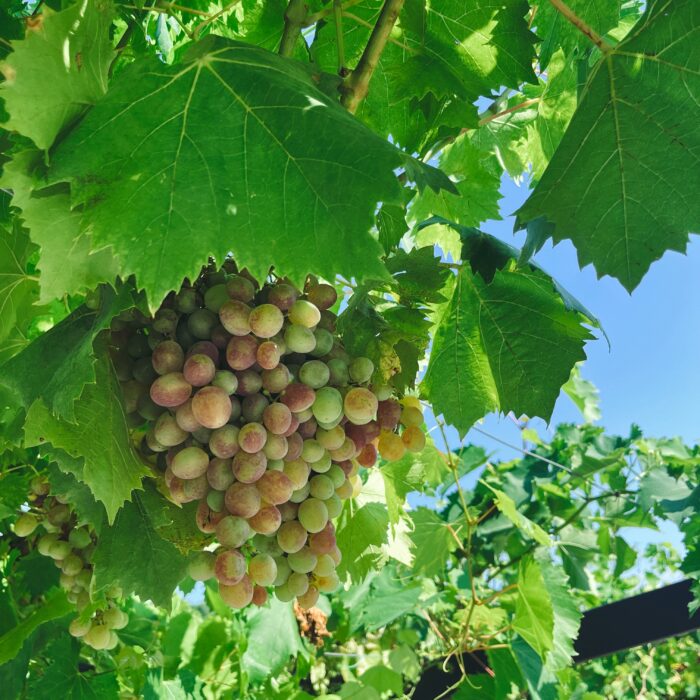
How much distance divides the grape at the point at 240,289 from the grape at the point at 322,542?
1.12 ft

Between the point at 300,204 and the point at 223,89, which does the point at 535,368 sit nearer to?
the point at 300,204

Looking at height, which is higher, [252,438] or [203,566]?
[252,438]

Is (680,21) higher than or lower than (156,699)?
higher

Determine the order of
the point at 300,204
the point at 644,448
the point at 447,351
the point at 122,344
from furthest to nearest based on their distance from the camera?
the point at 644,448
the point at 447,351
the point at 122,344
the point at 300,204

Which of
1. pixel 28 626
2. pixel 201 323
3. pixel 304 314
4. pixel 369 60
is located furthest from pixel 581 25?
pixel 28 626

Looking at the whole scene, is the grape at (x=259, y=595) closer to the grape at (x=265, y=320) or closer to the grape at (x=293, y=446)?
the grape at (x=293, y=446)

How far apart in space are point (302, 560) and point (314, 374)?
0.26m

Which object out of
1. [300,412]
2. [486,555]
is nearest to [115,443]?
[300,412]

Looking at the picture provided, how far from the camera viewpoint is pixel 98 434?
925mm

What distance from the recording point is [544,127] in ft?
5.95

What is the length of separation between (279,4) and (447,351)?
0.75 meters

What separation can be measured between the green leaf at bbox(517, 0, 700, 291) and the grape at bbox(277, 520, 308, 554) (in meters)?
0.56

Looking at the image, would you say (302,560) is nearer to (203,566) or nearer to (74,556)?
(203,566)

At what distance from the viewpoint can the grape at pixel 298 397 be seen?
3.05 ft
